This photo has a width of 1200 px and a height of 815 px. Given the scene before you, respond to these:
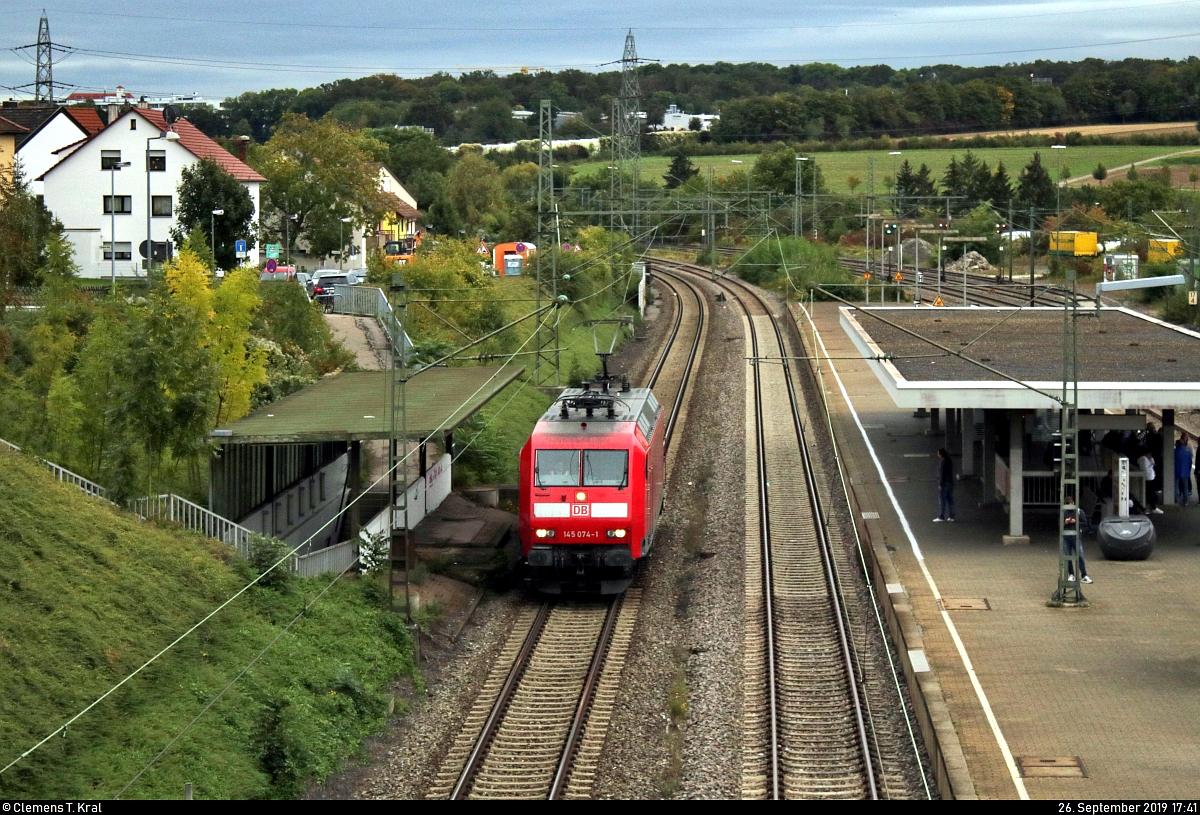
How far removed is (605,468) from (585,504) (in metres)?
0.68

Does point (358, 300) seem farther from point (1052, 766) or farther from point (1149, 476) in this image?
point (1052, 766)

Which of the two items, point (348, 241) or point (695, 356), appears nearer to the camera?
point (695, 356)

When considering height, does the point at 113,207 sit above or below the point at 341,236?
below

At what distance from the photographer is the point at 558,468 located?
73.0ft

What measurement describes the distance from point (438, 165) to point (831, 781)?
10955 cm

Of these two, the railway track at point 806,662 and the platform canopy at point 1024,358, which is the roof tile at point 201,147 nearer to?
the platform canopy at point 1024,358

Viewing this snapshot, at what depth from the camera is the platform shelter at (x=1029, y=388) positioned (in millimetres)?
24656

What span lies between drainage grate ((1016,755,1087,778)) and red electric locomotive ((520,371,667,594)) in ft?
26.5

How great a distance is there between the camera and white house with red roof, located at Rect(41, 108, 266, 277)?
5138 centimetres

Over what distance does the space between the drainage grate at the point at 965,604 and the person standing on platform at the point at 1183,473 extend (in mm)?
8510

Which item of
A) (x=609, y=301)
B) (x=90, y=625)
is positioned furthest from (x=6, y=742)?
(x=609, y=301)

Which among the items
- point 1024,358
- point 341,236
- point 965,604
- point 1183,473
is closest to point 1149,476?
point 1183,473

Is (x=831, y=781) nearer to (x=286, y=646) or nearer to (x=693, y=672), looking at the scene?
(x=693, y=672)

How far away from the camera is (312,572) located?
21.0 meters
